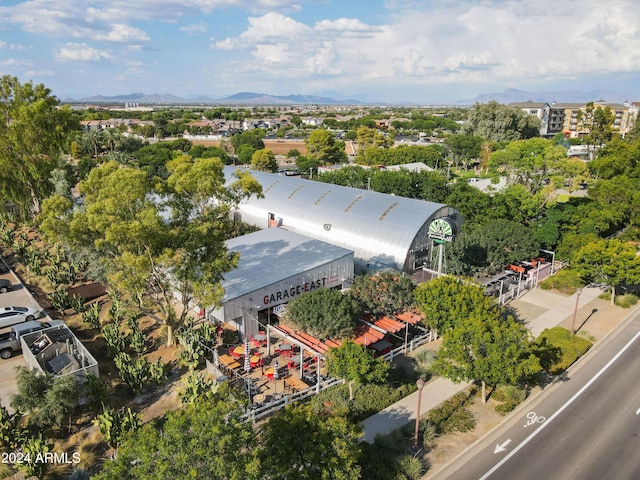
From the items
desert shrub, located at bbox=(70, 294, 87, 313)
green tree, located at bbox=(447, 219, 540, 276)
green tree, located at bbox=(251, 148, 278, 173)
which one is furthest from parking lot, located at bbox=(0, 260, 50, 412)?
green tree, located at bbox=(251, 148, 278, 173)

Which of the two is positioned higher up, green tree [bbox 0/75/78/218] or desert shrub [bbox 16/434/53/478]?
green tree [bbox 0/75/78/218]

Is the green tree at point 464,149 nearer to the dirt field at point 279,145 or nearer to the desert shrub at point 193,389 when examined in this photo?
the dirt field at point 279,145

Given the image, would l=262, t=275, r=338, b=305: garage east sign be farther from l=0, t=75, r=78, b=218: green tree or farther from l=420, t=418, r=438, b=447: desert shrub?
l=0, t=75, r=78, b=218: green tree

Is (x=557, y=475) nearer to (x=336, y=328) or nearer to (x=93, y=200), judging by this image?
(x=336, y=328)

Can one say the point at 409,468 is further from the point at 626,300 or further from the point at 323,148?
the point at 323,148

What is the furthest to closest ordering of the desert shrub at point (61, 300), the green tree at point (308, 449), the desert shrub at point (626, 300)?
the desert shrub at point (626, 300) → the desert shrub at point (61, 300) → the green tree at point (308, 449)

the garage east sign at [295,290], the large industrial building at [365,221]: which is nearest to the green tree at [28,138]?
the large industrial building at [365,221]
